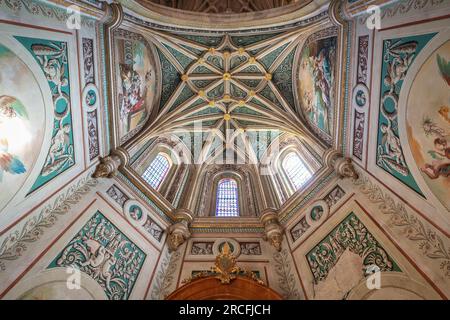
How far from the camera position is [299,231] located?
9.30m

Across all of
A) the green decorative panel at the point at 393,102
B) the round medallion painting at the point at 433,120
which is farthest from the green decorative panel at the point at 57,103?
the round medallion painting at the point at 433,120

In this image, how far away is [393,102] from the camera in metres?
6.82

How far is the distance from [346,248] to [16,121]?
318 inches

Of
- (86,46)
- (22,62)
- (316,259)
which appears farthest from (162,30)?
(316,259)

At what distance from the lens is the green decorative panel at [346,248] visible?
672 centimetres

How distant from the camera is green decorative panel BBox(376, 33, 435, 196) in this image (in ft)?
20.3

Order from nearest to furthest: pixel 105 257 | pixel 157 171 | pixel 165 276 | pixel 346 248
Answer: pixel 346 248 → pixel 105 257 → pixel 165 276 → pixel 157 171

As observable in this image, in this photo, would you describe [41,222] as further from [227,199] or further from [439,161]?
[439,161]

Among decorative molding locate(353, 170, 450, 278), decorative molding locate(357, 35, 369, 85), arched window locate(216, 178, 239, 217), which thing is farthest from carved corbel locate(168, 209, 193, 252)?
decorative molding locate(357, 35, 369, 85)

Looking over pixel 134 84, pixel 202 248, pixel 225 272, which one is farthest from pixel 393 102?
pixel 134 84

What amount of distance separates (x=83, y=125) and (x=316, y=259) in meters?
7.41

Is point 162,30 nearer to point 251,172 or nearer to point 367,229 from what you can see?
point 251,172

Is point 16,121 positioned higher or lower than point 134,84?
lower

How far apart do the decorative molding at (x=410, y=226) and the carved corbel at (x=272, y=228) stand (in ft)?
9.48
